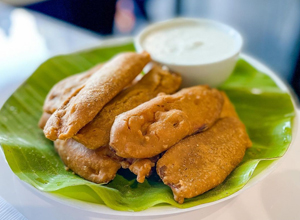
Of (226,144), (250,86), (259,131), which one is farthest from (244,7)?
(226,144)

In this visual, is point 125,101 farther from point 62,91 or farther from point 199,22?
point 199,22

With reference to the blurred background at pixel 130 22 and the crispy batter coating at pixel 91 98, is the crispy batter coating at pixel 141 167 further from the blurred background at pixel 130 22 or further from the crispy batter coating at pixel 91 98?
the blurred background at pixel 130 22

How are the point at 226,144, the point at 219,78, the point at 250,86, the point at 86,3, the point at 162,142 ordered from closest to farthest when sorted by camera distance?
the point at 162,142 → the point at 226,144 → the point at 219,78 → the point at 250,86 → the point at 86,3

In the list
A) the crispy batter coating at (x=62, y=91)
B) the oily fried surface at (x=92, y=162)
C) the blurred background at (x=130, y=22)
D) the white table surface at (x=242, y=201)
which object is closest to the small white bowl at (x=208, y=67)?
the crispy batter coating at (x=62, y=91)

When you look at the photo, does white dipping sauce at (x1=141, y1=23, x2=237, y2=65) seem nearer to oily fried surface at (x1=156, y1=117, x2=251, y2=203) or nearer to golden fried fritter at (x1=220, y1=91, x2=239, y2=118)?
golden fried fritter at (x1=220, y1=91, x2=239, y2=118)

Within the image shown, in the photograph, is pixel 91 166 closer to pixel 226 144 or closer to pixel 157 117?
pixel 157 117
